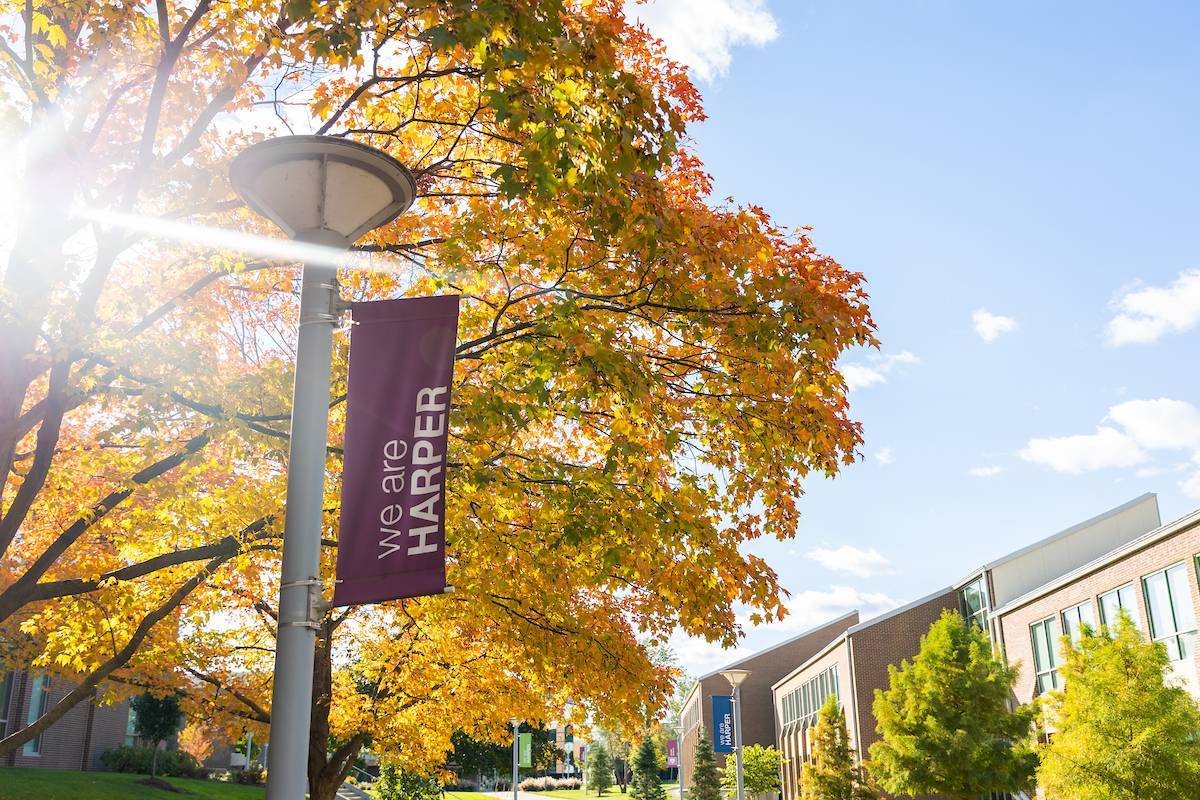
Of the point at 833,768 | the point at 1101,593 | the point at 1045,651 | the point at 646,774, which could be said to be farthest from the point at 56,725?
the point at 646,774

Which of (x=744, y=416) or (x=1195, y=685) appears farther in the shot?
(x=1195, y=685)

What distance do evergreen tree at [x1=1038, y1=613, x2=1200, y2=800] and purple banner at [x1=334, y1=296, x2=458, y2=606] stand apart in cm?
1859

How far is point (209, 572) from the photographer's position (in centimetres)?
1107

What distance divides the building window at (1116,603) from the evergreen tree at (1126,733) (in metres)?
7.70

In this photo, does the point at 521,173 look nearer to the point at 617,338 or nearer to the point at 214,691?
the point at 617,338

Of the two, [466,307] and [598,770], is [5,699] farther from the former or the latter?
[598,770]

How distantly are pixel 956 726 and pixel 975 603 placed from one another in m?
13.0

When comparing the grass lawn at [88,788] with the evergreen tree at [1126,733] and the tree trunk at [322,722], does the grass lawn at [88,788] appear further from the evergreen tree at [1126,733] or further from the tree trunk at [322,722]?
the evergreen tree at [1126,733]

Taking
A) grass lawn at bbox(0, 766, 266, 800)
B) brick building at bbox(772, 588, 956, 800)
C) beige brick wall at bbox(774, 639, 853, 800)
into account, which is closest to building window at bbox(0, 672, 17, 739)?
grass lawn at bbox(0, 766, 266, 800)

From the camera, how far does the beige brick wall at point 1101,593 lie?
2425cm

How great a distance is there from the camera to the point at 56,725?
3222cm

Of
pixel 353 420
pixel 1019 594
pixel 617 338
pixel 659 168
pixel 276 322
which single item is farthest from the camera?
pixel 1019 594

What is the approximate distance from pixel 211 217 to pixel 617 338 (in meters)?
4.30

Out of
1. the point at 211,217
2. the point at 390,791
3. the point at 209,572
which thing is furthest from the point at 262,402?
the point at 390,791
